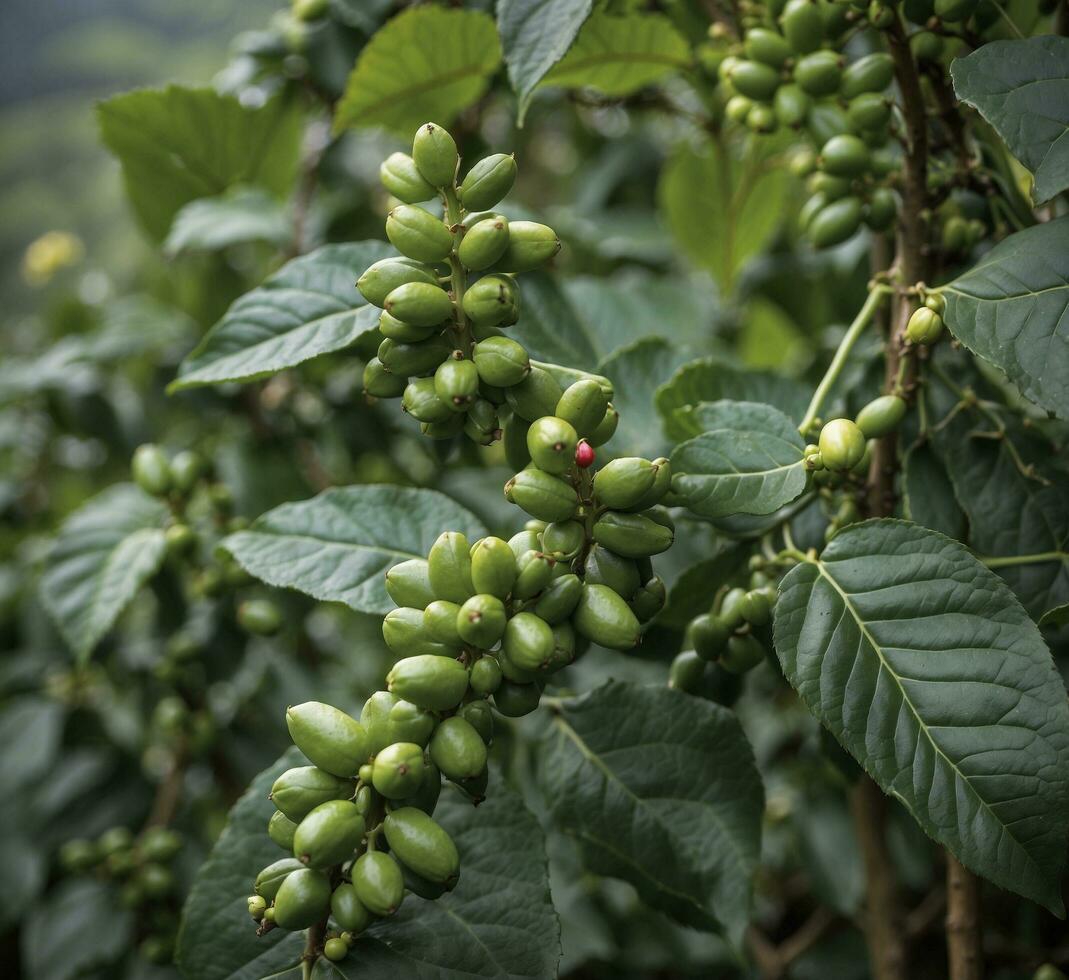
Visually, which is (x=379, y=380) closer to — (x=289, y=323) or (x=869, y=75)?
(x=289, y=323)

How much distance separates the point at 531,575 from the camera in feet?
2.04

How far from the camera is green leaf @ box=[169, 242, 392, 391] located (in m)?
0.79

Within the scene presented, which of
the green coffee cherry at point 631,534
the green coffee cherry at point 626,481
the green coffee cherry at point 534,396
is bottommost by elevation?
the green coffee cherry at point 631,534

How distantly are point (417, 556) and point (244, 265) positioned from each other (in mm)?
1050

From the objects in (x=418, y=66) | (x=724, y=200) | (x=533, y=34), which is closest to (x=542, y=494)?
(x=533, y=34)

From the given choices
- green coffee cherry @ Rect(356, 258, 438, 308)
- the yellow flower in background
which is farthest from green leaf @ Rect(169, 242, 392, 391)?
the yellow flower in background

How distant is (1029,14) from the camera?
2.91 ft

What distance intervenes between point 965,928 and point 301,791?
0.61 m

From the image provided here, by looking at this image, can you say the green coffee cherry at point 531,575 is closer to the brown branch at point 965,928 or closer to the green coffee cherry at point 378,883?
the green coffee cherry at point 378,883

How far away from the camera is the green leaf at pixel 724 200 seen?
135cm

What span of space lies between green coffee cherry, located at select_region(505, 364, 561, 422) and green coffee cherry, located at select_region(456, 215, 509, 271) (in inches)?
3.3

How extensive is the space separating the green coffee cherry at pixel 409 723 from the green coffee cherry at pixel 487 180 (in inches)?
14.1

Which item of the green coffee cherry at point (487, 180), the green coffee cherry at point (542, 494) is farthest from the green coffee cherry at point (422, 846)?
Result: the green coffee cherry at point (487, 180)

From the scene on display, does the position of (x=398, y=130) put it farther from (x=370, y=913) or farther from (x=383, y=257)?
(x=370, y=913)
